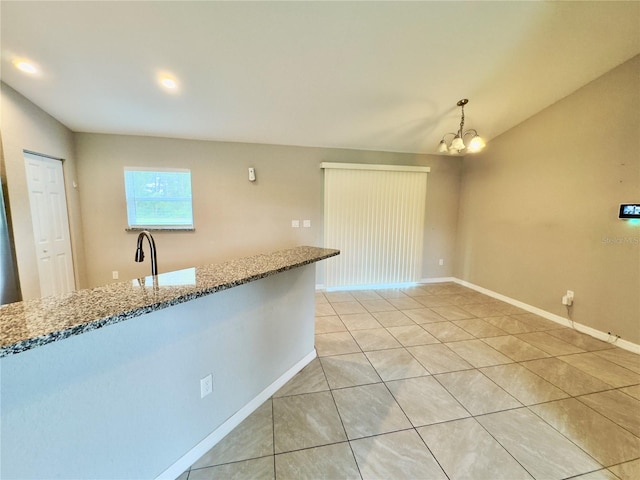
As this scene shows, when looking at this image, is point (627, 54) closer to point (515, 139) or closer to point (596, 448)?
point (515, 139)

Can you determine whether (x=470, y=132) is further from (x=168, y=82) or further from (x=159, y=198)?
(x=159, y=198)

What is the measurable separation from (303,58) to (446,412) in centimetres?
303

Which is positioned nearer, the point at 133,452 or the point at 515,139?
the point at 133,452

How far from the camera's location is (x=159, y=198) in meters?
3.71

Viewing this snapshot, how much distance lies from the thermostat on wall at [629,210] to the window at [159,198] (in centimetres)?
512

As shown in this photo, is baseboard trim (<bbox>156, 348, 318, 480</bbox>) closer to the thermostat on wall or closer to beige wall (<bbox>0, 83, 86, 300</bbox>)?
beige wall (<bbox>0, 83, 86, 300</bbox>)

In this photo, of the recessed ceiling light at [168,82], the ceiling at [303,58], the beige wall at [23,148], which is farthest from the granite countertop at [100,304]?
the beige wall at [23,148]

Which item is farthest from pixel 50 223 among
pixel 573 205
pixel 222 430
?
pixel 573 205

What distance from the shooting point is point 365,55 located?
224cm

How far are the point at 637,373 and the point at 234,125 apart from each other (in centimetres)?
481

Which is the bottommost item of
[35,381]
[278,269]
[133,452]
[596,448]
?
[596,448]

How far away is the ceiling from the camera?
1.87 metres

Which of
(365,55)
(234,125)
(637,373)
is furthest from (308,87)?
(637,373)

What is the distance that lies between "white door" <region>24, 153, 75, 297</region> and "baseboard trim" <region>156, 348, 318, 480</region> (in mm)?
2929
